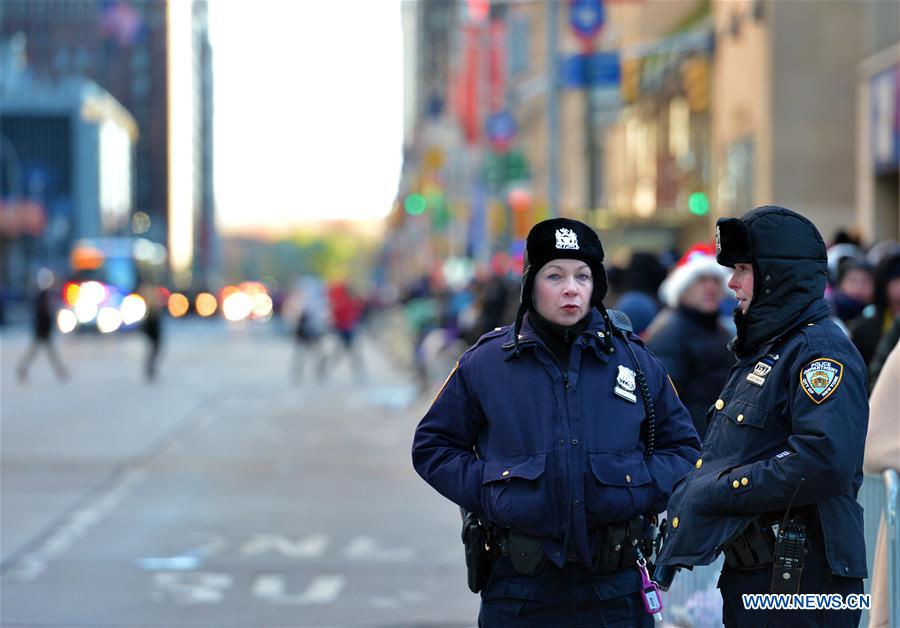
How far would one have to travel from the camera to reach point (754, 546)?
174 inches

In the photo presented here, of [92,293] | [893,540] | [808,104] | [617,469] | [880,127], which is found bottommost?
[92,293]

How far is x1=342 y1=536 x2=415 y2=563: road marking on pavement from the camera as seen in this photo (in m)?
10.8

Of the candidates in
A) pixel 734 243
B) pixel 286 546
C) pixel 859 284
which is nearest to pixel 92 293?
pixel 286 546

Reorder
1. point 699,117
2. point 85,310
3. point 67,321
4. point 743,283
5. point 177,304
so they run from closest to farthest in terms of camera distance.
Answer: point 743,283, point 699,117, point 85,310, point 67,321, point 177,304

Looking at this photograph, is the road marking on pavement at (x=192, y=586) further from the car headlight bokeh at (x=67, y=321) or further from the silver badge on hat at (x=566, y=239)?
the car headlight bokeh at (x=67, y=321)

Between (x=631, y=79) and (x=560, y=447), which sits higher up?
(x=631, y=79)

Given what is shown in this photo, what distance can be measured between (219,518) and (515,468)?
26.3 ft

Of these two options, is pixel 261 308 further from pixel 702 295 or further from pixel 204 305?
pixel 702 295

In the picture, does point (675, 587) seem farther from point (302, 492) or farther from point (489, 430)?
point (302, 492)

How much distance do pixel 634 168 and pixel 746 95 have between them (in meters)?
13.8

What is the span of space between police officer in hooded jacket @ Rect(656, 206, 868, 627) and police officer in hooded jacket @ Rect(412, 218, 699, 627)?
22 centimetres

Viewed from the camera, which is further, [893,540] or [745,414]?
[893,540]

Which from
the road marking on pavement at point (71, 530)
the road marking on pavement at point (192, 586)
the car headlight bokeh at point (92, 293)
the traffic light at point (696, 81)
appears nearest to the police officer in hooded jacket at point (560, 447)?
the road marking on pavement at point (192, 586)

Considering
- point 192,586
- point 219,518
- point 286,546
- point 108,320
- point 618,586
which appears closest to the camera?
point 618,586
